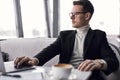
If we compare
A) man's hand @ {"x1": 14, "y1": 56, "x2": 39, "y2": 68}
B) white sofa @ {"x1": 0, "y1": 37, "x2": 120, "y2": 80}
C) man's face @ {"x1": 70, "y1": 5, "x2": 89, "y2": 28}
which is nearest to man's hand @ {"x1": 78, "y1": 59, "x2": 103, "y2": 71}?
man's hand @ {"x1": 14, "y1": 56, "x2": 39, "y2": 68}

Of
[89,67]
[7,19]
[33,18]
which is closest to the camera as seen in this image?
[89,67]

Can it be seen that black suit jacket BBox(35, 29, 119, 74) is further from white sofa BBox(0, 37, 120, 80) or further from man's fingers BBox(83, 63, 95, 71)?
white sofa BBox(0, 37, 120, 80)

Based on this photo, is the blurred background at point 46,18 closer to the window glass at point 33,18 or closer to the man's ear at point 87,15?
the window glass at point 33,18

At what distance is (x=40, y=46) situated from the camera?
303cm

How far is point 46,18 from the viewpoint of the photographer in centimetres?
440

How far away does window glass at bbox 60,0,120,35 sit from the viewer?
4211mm

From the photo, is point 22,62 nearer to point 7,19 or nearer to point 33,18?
point 7,19

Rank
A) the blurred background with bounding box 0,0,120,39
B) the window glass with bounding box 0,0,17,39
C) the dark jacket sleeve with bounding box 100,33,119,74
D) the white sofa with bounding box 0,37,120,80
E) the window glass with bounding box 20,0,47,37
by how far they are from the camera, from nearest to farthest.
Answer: the dark jacket sleeve with bounding box 100,33,119,74 → the white sofa with bounding box 0,37,120,80 → the window glass with bounding box 0,0,17,39 → the blurred background with bounding box 0,0,120,39 → the window glass with bounding box 20,0,47,37

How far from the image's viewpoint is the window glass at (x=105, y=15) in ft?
13.8

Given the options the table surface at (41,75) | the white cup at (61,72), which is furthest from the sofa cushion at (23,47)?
the white cup at (61,72)

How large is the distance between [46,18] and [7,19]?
0.77 meters

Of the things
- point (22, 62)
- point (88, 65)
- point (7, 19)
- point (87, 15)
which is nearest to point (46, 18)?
point (7, 19)

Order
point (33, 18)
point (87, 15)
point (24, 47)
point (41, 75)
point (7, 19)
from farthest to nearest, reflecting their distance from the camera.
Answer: point (33, 18) < point (7, 19) < point (24, 47) < point (87, 15) < point (41, 75)

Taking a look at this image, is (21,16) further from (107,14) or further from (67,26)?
(107,14)
